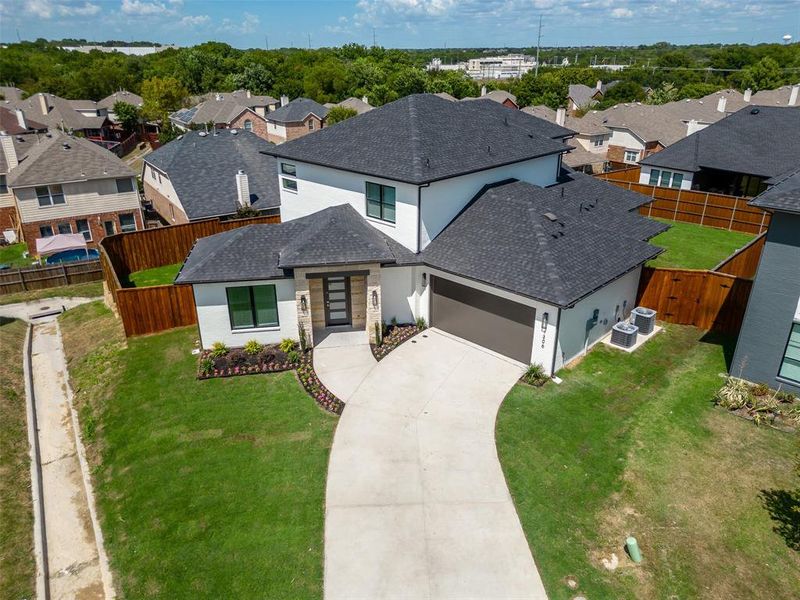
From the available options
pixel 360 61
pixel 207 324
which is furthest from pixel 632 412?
pixel 360 61

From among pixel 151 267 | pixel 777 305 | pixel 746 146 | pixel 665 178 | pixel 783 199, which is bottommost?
pixel 151 267

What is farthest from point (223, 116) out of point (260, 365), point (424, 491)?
point (424, 491)

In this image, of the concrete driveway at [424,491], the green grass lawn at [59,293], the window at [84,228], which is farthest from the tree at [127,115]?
the concrete driveway at [424,491]

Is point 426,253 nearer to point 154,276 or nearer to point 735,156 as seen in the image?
point 154,276

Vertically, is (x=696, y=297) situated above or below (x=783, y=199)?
below

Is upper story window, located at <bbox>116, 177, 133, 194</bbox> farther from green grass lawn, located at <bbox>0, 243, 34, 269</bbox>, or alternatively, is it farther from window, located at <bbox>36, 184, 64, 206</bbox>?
green grass lawn, located at <bbox>0, 243, 34, 269</bbox>

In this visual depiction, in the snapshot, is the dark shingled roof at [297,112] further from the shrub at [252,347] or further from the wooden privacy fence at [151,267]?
the shrub at [252,347]
